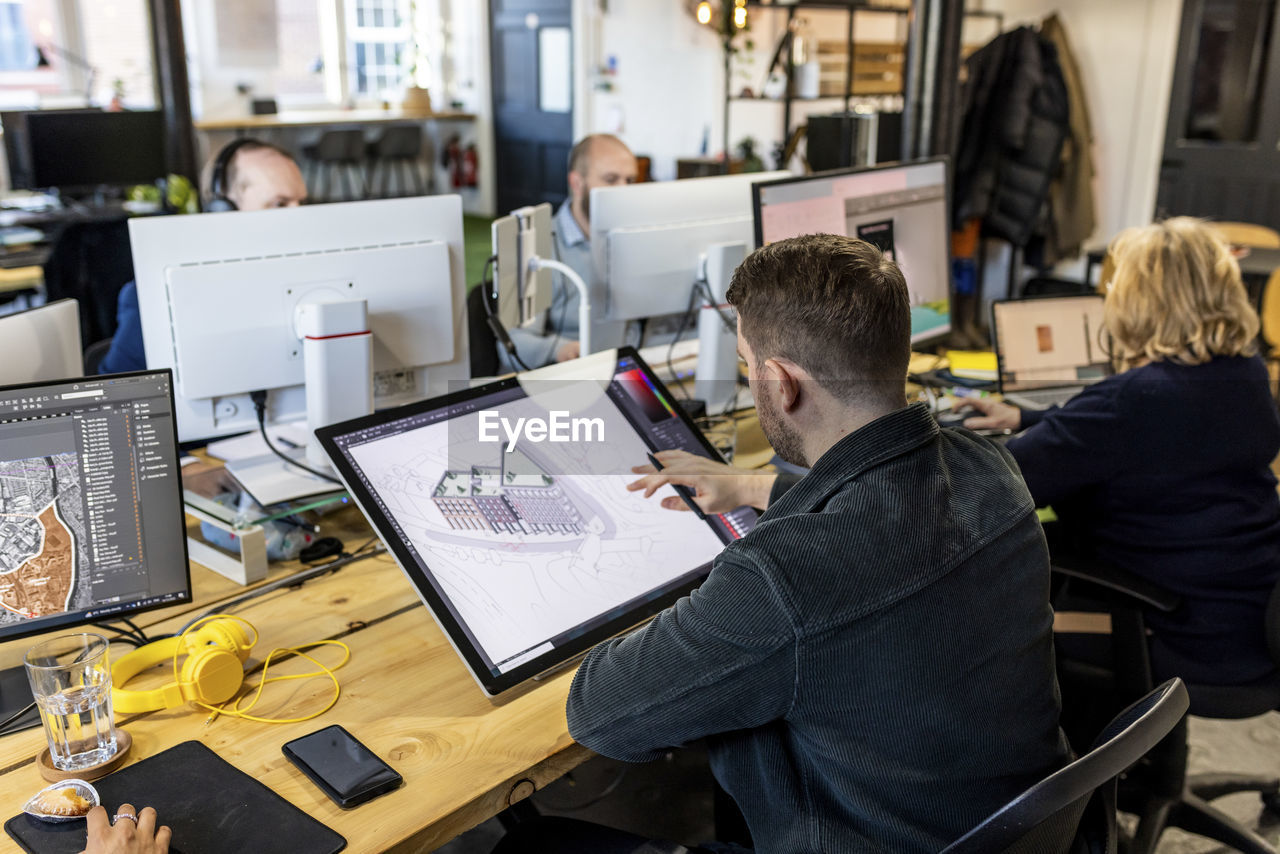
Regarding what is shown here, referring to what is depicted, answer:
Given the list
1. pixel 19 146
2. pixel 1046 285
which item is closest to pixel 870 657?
pixel 1046 285

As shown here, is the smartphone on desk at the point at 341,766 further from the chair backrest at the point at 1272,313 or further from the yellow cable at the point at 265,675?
the chair backrest at the point at 1272,313

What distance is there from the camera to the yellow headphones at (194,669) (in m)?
1.29

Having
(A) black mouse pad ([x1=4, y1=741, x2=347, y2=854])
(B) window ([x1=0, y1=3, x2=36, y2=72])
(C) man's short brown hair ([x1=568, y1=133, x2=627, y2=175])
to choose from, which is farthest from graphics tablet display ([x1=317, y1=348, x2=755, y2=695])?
(B) window ([x1=0, y1=3, x2=36, y2=72])

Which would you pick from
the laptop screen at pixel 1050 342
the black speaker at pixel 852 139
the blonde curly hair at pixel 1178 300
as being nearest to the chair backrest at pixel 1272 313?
the black speaker at pixel 852 139

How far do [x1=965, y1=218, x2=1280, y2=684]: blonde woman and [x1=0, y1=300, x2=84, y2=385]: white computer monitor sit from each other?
159 cm

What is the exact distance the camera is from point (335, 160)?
29.3 feet

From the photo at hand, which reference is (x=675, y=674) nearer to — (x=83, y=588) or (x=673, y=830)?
(x=83, y=588)

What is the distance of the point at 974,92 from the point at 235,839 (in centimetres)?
521

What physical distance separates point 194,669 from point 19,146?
16.2 ft

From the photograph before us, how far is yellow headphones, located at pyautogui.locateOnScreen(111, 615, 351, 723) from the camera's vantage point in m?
1.30

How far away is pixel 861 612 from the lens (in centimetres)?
99

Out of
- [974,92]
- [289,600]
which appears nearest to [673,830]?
[289,600]

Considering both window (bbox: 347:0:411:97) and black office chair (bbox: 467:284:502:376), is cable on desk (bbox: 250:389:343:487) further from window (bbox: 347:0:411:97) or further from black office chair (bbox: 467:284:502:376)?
window (bbox: 347:0:411:97)

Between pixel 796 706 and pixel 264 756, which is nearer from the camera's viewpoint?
pixel 796 706
